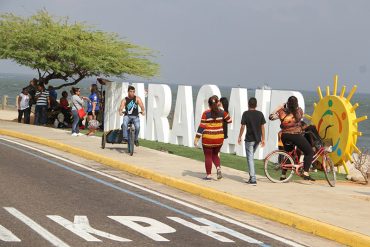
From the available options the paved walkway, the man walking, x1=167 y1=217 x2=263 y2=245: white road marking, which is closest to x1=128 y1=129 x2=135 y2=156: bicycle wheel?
the paved walkway

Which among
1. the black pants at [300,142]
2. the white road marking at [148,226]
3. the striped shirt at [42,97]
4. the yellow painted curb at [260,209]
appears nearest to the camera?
the white road marking at [148,226]

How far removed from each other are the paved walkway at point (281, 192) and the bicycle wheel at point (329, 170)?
0.25 metres

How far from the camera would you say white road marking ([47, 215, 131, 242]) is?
8.73 meters

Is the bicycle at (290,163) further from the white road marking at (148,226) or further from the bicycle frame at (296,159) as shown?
the white road marking at (148,226)

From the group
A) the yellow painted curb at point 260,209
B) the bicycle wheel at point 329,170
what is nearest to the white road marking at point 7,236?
the yellow painted curb at point 260,209

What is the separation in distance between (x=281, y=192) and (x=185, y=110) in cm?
1357

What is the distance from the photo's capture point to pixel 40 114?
106 feet

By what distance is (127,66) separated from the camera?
112 feet

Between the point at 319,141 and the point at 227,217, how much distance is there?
241 inches

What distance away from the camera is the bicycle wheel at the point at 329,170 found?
637 inches

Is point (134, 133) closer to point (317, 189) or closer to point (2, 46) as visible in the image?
point (317, 189)

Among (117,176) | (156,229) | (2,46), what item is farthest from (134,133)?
(2,46)

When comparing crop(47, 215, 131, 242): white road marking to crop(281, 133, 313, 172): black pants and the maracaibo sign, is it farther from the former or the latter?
the maracaibo sign

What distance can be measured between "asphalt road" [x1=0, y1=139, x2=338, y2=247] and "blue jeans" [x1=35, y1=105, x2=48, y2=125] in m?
17.3
